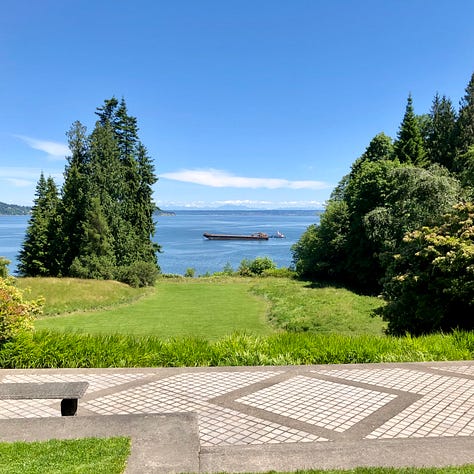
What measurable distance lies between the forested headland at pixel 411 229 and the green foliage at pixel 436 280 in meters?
0.02

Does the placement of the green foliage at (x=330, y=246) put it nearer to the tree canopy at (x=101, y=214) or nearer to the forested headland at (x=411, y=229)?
the forested headland at (x=411, y=229)

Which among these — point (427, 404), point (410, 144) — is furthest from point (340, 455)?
point (410, 144)

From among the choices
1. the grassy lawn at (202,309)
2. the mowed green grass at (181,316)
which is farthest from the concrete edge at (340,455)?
the grassy lawn at (202,309)

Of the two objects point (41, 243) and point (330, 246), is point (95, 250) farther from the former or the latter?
point (330, 246)

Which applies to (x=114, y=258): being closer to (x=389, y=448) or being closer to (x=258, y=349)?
(x=258, y=349)

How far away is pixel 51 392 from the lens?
4.41 meters

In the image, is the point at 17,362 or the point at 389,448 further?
the point at 17,362

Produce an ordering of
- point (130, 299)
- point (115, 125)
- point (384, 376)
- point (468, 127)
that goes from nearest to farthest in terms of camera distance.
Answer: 1. point (384, 376)
2. point (130, 299)
3. point (468, 127)
4. point (115, 125)

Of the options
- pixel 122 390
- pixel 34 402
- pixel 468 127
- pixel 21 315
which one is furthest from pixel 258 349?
pixel 468 127

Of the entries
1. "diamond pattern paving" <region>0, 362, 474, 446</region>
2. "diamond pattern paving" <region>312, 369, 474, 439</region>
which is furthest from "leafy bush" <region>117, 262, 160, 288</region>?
"diamond pattern paving" <region>312, 369, 474, 439</region>

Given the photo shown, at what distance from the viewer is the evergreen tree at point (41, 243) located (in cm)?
4397

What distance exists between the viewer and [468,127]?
138ft

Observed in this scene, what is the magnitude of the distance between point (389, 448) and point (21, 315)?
6.35 metres

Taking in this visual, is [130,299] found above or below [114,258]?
below
